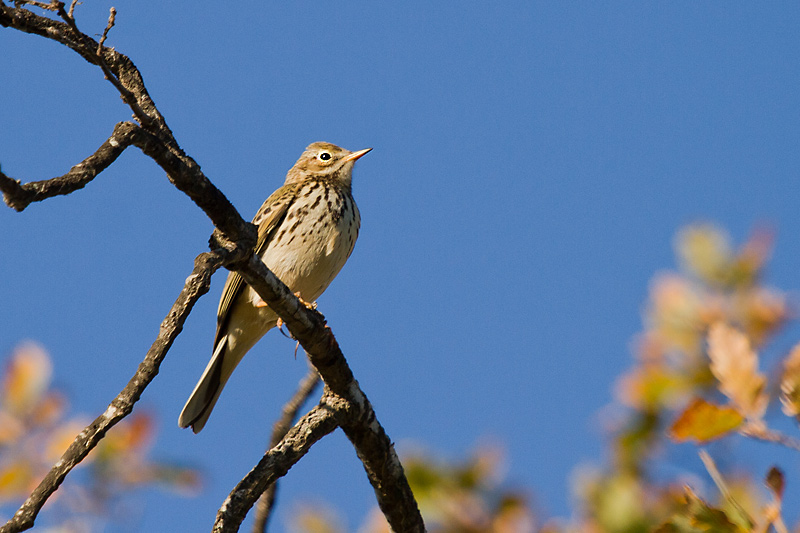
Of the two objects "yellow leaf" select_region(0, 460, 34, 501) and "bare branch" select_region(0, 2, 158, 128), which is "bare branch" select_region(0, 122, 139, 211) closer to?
"bare branch" select_region(0, 2, 158, 128)

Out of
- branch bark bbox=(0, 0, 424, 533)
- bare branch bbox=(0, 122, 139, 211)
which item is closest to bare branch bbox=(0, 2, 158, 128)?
branch bark bbox=(0, 0, 424, 533)

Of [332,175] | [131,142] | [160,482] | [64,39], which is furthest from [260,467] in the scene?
[332,175]

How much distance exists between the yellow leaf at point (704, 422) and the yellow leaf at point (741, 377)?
60 mm

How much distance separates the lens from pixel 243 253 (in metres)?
4.48

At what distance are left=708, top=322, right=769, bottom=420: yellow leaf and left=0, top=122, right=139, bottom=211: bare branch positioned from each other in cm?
243

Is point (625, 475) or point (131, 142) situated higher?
point (131, 142)

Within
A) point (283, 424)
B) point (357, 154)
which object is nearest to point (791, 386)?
point (283, 424)

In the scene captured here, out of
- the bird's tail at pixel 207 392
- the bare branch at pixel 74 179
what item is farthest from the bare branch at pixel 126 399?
the bird's tail at pixel 207 392

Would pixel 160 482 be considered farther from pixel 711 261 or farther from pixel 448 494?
pixel 711 261

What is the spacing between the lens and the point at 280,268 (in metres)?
7.61

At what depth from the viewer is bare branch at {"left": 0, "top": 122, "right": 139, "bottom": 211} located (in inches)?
121

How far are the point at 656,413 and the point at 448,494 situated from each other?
78 centimetres

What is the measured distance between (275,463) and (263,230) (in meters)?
3.49

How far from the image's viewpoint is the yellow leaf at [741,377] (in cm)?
238
